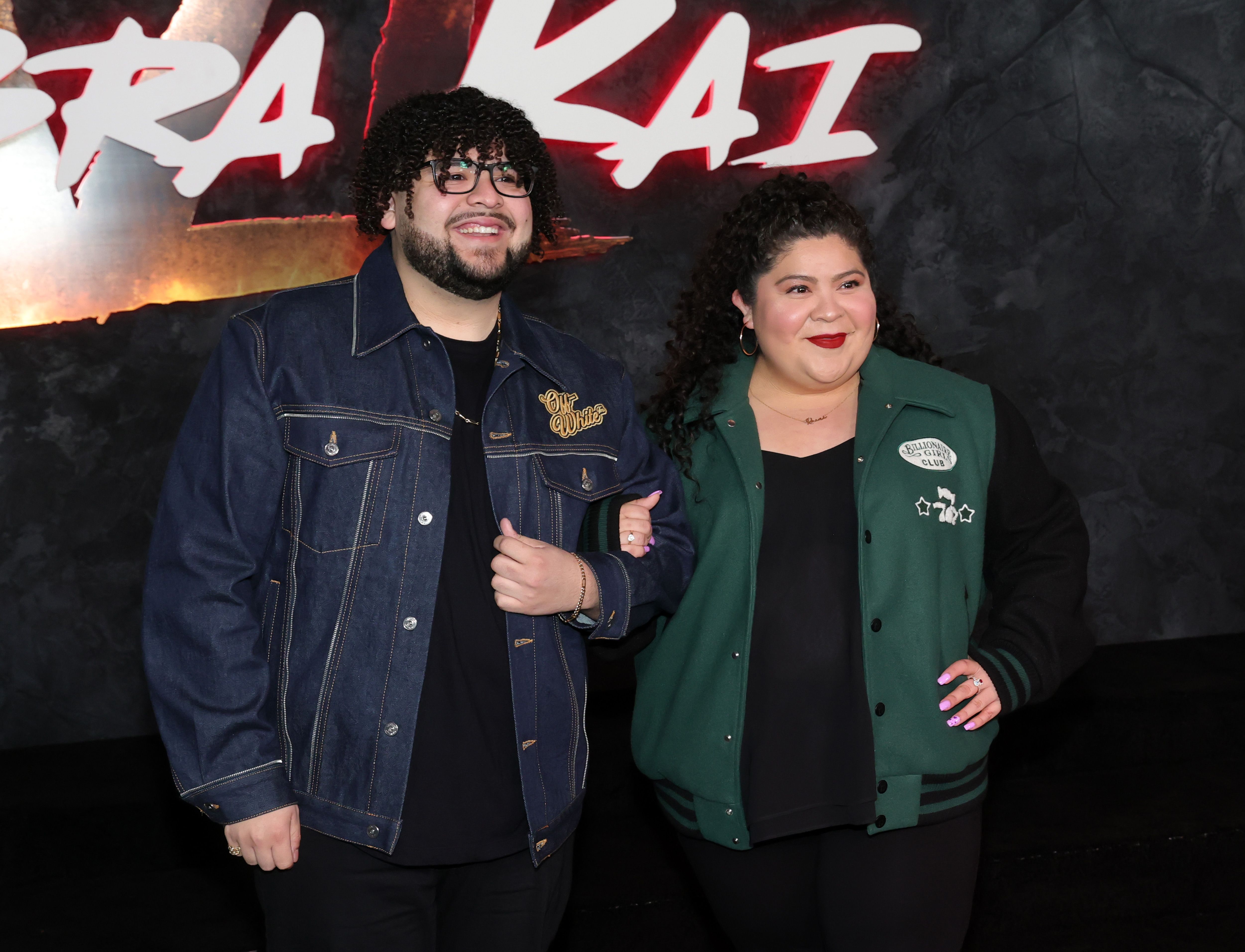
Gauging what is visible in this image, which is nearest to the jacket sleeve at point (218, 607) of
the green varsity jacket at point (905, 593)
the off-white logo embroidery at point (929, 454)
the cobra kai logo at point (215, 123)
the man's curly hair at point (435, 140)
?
the man's curly hair at point (435, 140)

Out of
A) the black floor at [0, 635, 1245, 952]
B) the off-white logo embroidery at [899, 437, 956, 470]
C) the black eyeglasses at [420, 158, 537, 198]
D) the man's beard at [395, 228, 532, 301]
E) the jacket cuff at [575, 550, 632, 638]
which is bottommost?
the black floor at [0, 635, 1245, 952]

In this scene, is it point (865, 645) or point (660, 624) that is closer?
point (865, 645)

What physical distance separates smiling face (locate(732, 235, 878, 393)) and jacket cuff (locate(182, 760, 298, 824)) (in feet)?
3.55

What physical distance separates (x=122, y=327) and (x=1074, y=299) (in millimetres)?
3521

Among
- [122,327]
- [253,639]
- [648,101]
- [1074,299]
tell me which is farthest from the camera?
[1074,299]

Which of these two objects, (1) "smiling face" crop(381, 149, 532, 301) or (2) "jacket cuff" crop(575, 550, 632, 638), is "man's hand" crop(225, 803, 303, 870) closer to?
(2) "jacket cuff" crop(575, 550, 632, 638)

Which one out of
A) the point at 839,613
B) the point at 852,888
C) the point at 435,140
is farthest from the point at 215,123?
the point at 852,888

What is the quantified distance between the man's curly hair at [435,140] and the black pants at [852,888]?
1.17 m

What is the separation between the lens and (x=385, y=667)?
64.9 inches

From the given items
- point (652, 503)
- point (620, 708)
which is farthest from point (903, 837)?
point (620, 708)

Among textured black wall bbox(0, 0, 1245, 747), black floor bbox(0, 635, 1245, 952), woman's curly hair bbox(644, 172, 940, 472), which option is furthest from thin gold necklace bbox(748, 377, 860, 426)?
textured black wall bbox(0, 0, 1245, 747)

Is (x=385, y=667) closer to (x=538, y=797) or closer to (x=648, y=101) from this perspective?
(x=538, y=797)

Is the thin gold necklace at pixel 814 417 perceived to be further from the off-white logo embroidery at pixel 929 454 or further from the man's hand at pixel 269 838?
the man's hand at pixel 269 838

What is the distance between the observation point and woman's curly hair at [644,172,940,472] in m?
2.01
